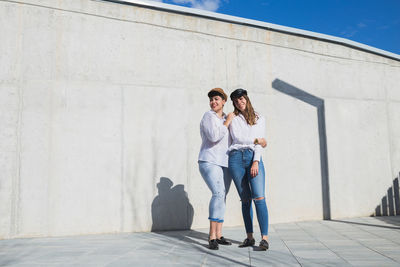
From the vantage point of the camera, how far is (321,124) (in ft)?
18.5

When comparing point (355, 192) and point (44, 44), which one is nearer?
point (44, 44)

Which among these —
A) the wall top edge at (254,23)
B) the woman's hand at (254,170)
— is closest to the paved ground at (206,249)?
the woman's hand at (254,170)

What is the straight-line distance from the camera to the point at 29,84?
4367 mm

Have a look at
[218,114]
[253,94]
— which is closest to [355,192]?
[253,94]

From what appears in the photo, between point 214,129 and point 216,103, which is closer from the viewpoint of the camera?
point 214,129

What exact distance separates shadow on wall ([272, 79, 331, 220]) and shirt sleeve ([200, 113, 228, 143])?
2.35 meters

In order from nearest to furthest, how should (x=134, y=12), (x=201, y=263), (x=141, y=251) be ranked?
(x=201, y=263) → (x=141, y=251) → (x=134, y=12)

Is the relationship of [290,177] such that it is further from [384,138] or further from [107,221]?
[107,221]

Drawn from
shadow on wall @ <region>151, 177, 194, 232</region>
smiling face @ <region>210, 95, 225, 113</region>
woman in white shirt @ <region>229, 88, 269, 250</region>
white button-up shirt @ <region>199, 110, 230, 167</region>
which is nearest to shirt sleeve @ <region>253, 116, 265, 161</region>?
woman in white shirt @ <region>229, 88, 269, 250</region>

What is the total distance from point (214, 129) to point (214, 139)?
0.10m

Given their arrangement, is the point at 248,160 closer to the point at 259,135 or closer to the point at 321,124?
the point at 259,135

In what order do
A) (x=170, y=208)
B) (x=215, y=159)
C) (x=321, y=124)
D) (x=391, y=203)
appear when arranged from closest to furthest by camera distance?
(x=215, y=159) → (x=170, y=208) → (x=321, y=124) → (x=391, y=203)

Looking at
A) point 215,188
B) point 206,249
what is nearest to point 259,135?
point 215,188

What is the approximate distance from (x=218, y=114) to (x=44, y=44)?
265cm
